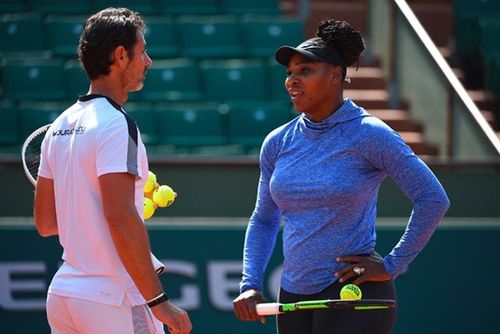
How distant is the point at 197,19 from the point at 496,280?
182 inches

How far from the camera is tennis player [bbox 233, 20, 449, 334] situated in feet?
11.3

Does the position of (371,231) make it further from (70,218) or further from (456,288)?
(456,288)

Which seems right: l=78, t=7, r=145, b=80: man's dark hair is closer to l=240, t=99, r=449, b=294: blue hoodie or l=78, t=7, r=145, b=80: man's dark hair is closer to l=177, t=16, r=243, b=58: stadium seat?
l=240, t=99, r=449, b=294: blue hoodie

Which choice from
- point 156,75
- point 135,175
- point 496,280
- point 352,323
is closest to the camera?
point 135,175

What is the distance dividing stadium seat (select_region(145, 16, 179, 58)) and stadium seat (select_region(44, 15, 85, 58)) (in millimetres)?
705

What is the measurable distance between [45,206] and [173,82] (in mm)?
5805

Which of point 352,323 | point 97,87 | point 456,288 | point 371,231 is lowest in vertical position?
point 456,288

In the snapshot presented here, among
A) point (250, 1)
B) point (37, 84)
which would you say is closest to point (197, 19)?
point (250, 1)

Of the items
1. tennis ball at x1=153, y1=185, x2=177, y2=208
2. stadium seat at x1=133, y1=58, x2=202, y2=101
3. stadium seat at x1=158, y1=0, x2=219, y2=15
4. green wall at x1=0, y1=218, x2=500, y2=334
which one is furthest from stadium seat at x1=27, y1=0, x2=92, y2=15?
tennis ball at x1=153, y1=185, x2=177, y2=208

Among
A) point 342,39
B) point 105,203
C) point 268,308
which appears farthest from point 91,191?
point 342,39

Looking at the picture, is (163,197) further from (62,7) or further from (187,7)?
(62,7)

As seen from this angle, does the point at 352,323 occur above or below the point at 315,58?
below

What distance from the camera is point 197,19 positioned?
9969mm

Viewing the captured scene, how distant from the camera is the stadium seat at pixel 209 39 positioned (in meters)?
9.71
